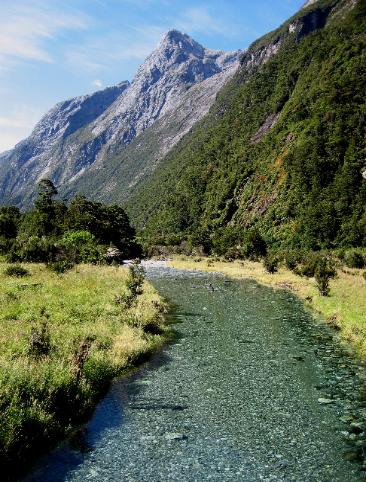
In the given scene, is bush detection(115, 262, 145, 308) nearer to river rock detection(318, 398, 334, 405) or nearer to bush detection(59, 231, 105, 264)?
river rock detection(318, 398, 334, 405)

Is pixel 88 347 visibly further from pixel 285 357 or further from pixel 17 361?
pixel 285 357

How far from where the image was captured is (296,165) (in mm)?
121375

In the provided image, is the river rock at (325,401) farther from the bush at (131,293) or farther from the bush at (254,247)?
the bush at (254,247)

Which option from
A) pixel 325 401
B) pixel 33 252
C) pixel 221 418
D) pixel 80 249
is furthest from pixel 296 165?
pixel 221 418

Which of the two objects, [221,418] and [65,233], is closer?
[221,418]

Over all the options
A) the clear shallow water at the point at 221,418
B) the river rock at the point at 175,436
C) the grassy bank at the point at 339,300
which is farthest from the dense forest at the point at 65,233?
the river rock at the point at 175,436

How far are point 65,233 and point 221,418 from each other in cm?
7686

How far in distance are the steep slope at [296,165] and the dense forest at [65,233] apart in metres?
24.2

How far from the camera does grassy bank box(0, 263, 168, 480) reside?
41.1 feet

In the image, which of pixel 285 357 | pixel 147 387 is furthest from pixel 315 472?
pixel 285 357

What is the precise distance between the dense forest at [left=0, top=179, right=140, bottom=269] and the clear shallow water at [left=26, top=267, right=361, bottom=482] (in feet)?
101

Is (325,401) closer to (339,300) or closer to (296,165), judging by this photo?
(339,300)

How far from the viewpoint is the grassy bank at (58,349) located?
1253cm

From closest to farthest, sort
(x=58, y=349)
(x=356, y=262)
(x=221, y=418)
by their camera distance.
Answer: (x=221, y=418) → (x=58, y=349) → (x=356, y=262)
